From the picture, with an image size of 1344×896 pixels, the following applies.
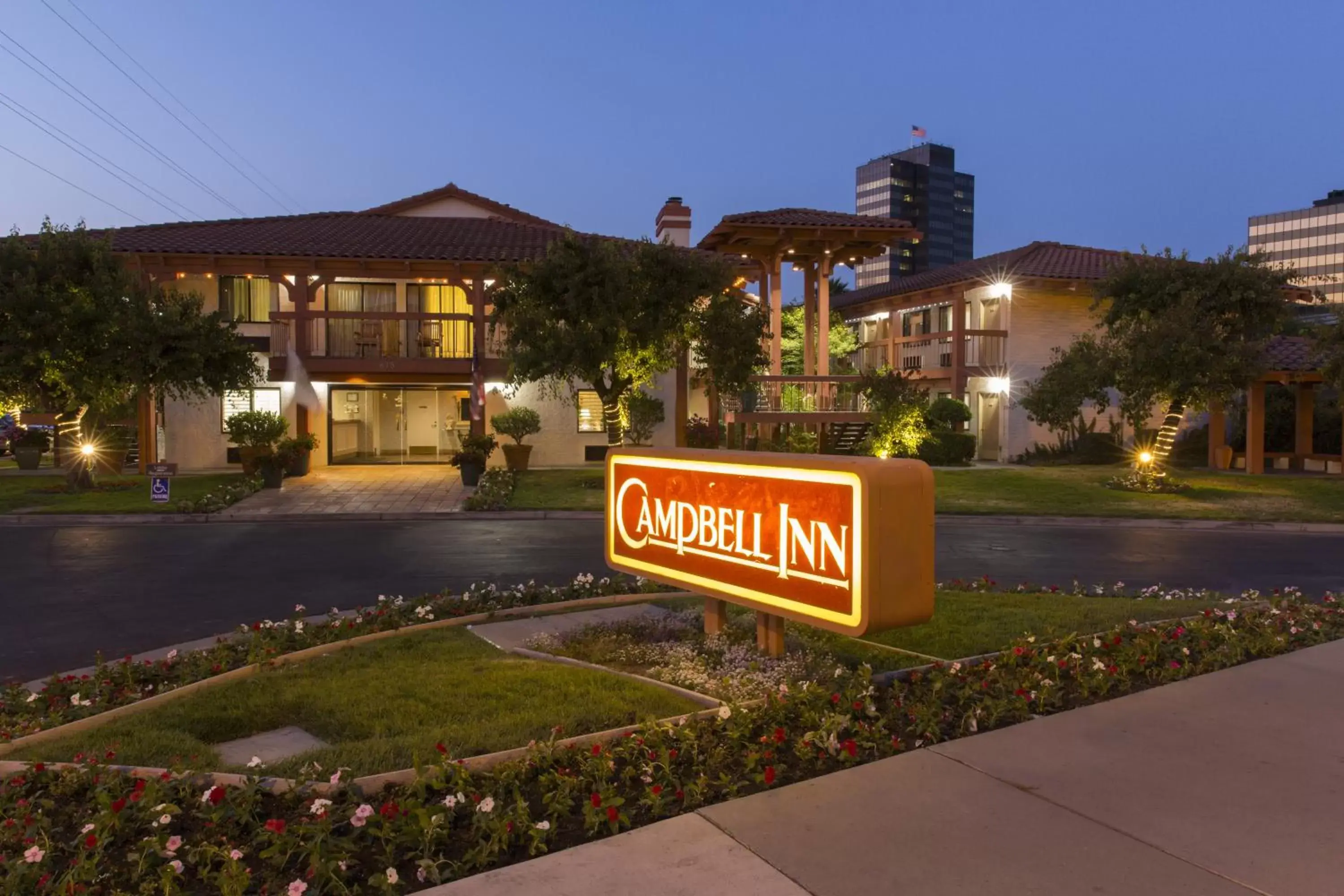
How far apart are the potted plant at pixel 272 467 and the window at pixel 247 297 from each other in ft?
24.1

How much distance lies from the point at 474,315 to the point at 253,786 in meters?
23.6

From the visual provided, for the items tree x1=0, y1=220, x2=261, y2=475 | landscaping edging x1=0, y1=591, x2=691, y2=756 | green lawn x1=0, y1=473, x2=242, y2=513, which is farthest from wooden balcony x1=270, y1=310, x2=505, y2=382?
landscaping edging x1=0, y1=591, x2=691, y2=756

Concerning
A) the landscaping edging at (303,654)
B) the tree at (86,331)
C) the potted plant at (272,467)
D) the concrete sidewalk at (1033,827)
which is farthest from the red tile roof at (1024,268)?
the concrete sidewalk at (1033,827)

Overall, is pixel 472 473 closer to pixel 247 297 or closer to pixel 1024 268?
pixel 247 297

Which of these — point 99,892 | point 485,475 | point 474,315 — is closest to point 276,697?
point 99,892

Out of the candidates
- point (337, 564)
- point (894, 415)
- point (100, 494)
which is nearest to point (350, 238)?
point (100, 494)

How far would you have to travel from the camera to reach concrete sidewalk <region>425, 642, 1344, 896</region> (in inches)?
153

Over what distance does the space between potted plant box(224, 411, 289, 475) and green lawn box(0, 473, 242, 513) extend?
2.38ft

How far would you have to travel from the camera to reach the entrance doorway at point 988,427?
33375 mm

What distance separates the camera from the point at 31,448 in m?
27.2

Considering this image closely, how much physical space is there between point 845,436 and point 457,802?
2494 cm

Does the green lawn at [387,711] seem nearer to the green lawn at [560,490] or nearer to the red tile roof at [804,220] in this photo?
the green lawn at [560,490]

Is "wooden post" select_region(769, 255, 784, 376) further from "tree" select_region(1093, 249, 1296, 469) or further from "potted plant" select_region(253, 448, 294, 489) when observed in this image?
"potted plant" select_region(253, 448, 294, 489)

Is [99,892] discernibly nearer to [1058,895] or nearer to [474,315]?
[1058,895]
